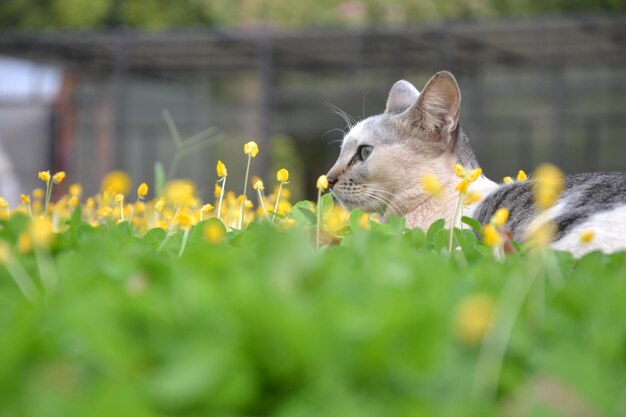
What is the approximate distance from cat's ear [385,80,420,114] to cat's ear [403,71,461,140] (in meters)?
0.34

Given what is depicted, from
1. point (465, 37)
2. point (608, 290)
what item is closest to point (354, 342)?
point (608, 290)

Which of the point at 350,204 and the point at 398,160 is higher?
the point at 398,160

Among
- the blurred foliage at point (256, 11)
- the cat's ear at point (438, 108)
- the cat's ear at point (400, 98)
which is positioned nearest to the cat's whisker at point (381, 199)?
the cat's ear at point (438, 108)

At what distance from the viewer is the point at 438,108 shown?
12.4 ft

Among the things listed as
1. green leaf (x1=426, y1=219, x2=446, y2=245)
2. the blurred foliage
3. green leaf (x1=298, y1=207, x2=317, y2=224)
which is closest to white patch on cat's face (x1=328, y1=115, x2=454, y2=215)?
green leaf (x1=426, y1=219, x2=446, y2=245)

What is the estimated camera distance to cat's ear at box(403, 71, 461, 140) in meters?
3.67

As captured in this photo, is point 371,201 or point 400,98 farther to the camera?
point 400,98

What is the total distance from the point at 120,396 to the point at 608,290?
0.87 metres

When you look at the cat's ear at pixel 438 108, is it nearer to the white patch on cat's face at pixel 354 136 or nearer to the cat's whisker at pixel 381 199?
the white patch on cat's face at pixel 354 136

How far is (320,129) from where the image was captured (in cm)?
1811

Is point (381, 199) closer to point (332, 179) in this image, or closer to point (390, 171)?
point (390, 171)

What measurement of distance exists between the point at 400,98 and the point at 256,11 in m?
15.5

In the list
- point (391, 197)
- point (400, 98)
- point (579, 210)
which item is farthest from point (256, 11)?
point (579, 210)

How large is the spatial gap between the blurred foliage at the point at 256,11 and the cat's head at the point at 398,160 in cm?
1305
